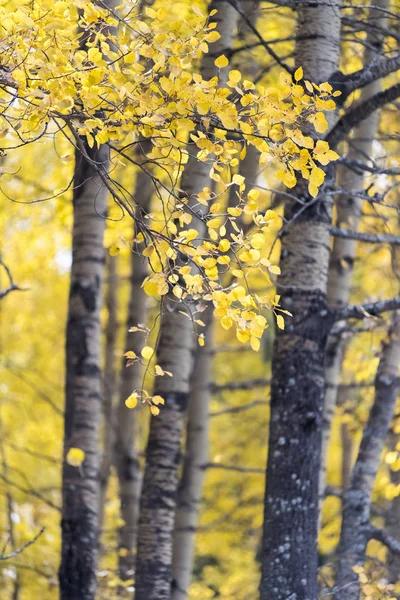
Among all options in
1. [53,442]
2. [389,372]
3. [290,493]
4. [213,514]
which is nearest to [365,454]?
[389,372]

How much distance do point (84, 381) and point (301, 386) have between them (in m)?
1.75

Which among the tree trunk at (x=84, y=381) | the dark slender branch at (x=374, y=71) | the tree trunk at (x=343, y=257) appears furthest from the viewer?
the tree trunk at (x=343, y=257)

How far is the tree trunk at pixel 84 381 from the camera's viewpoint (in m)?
5.17

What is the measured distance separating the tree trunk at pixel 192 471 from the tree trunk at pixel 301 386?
2.54 metres

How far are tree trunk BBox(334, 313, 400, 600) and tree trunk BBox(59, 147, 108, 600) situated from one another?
161cm

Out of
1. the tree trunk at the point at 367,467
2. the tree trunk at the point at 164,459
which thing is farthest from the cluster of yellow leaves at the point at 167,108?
the tree trunk at the point at 367,467

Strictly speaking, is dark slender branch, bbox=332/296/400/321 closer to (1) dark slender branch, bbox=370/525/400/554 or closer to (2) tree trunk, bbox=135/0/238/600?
(2) tree trunk, bbox=135/0/238/600

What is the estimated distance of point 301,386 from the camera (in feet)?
13.5

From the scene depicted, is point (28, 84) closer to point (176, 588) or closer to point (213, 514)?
point (176, 588)

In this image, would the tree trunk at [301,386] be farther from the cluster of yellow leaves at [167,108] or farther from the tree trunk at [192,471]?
the tree trunk at [192,471]

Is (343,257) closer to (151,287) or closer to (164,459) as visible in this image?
(164,459)

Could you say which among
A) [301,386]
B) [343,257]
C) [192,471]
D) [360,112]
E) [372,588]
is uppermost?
[360,112]

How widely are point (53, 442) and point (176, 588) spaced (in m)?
7.13

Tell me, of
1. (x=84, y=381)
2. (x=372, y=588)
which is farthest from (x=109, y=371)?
(x=372, y=588)
